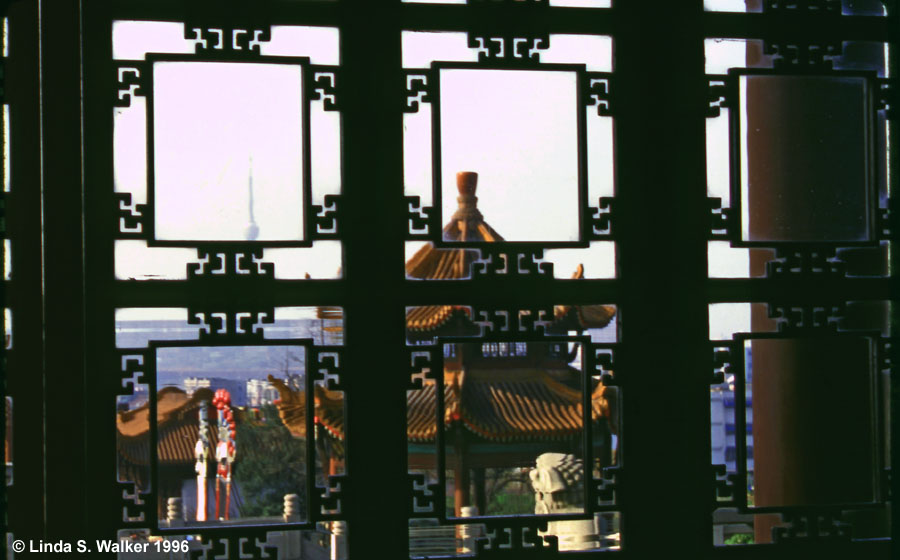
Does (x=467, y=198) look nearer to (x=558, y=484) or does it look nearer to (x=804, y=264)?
(x=558, y=484)

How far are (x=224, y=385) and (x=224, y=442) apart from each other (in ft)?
0.38

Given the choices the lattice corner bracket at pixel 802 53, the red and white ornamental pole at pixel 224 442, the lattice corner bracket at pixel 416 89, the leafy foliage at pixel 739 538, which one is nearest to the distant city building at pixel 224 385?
the red and white ornamental pole at pixel 224 442

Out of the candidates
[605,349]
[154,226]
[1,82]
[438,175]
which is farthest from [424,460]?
[1,82]

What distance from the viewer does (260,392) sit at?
7.04 ft

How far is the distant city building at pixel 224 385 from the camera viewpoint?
6.98 ft

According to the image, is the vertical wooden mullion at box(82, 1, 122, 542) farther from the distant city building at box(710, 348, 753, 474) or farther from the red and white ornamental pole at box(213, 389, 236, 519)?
the distant city building at box(710, 348, 753, 474)

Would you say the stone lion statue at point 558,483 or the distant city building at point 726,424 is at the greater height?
the distant city building at point 726,424

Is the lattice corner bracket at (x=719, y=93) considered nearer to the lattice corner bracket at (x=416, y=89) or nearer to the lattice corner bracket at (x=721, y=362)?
the lattice corner bracket at (x=721, y=362)

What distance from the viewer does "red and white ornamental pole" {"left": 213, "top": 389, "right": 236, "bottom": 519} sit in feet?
6.94

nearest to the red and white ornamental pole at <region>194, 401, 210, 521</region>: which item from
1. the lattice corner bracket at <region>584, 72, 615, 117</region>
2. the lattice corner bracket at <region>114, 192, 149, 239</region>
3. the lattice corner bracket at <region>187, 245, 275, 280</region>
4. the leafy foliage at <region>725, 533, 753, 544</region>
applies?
the lattice corner bracket at <region>187, 245, 275, 280</region>

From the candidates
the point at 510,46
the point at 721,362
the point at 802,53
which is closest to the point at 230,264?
the point at 510,46

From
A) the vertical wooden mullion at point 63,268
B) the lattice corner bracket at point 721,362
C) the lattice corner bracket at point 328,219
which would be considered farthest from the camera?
the lattice corner bracket at point 721,362

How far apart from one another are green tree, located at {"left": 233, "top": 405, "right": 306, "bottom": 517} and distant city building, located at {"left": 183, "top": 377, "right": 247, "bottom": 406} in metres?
0.05

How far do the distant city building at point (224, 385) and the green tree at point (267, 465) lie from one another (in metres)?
0.05
